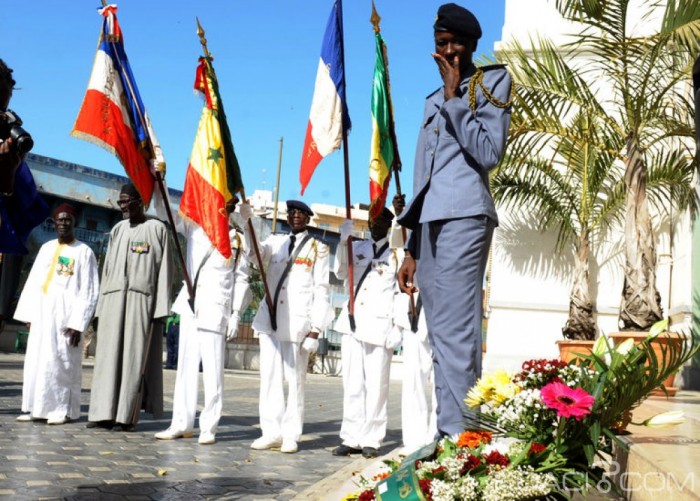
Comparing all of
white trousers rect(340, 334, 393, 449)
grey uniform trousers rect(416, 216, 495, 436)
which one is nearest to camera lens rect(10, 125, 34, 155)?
grey uniform trousers rect(416, 216, 495, 436)

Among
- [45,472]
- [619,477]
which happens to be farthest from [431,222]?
[45,472]

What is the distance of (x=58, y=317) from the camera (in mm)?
9102

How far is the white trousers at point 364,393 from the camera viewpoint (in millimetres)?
7688

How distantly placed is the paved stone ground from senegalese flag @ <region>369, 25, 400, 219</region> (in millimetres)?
2135

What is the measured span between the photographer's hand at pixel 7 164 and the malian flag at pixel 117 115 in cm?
394

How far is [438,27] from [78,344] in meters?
5.83

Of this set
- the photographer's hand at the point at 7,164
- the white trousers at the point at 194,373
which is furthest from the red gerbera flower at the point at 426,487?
the white trousers at the point at 194,373

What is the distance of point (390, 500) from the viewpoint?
349cm

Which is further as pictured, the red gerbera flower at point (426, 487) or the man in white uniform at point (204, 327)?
the man in white uniform at point (204, 327)

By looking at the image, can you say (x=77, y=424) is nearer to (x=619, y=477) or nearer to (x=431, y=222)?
(x=431, y=222)

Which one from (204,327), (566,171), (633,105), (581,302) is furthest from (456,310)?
(566,171)

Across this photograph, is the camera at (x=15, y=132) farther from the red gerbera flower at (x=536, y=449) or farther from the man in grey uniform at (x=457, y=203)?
the red gerbera flower at (x=536, y=449)

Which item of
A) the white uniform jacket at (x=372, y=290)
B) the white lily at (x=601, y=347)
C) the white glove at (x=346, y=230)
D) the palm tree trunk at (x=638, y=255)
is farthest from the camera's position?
the palm tree trunk at (x=638, y=255)

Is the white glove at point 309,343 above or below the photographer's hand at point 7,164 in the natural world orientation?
below
